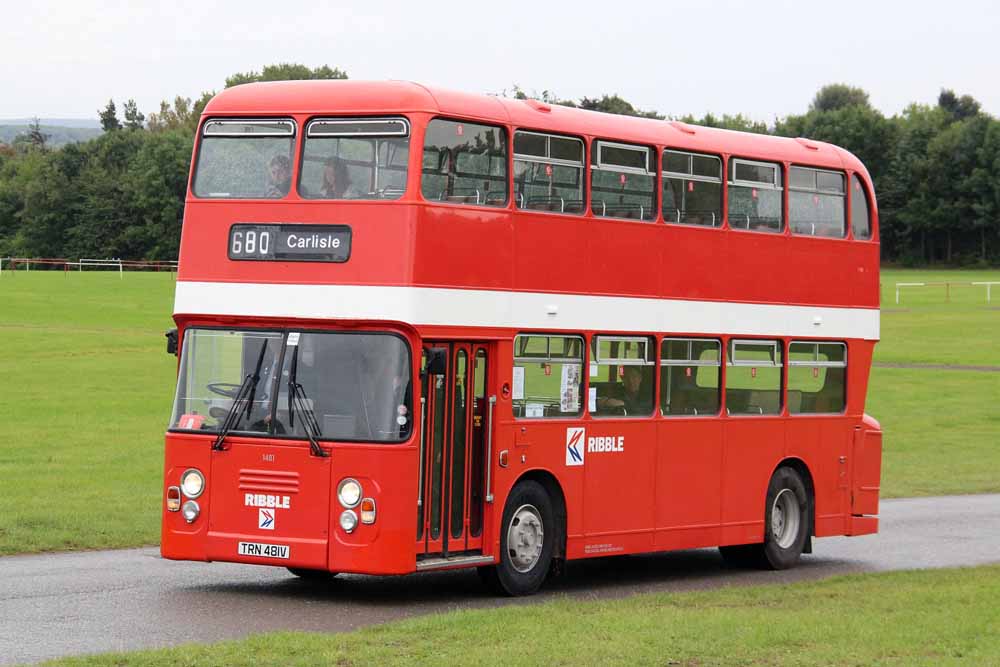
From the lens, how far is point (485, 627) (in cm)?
1255

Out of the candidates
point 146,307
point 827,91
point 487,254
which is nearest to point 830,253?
point 487,254

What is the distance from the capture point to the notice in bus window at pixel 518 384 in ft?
52.0

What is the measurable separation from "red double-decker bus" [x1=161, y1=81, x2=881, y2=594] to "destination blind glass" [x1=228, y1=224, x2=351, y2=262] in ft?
0.07

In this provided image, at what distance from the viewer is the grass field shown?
21.4 meters

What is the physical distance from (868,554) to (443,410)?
7822 millimetres


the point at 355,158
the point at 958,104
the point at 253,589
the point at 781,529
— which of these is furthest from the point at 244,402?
the point at 958,104

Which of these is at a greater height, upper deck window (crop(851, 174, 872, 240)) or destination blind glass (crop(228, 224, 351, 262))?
upper deck window (crop(851, 174, 872, 240))

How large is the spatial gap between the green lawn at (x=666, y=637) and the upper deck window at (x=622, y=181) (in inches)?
155

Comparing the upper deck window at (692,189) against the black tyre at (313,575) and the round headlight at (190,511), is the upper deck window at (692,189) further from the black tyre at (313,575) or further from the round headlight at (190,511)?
the round headlight at (190,511)

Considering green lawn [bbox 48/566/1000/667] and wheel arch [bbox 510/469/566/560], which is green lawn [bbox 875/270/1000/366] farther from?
green lawn [bbox 48/566/1000/667]

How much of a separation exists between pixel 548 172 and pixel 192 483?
166 inches

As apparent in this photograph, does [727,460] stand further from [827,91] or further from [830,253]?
[827,91]

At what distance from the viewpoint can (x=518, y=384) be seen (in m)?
15.9

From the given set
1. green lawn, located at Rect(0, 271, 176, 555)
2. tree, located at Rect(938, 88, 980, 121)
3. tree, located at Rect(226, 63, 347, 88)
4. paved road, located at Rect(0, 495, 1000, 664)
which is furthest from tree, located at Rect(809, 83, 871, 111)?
paved road, located at Rect(0, 495, 1000, 664)
